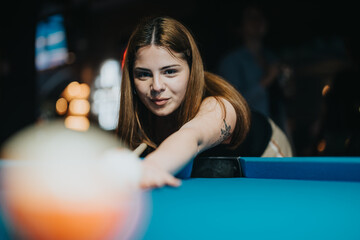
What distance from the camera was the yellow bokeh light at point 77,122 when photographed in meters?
9.88

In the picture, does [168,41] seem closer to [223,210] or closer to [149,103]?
[149,103]

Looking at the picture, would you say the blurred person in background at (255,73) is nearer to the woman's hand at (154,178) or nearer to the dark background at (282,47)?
the dark background at (282,47)

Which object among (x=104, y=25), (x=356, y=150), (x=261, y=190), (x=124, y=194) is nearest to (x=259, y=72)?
(x=356, y=150)

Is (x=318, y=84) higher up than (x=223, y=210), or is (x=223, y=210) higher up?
(x=223, y=210)

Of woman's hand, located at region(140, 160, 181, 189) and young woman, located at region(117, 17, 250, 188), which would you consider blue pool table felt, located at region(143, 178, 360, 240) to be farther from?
young woman, located at region(117, 17, 250, 188)

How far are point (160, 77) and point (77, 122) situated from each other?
9.24 meters

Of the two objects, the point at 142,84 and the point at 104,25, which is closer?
the point at 142,84

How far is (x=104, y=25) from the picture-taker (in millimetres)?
9523

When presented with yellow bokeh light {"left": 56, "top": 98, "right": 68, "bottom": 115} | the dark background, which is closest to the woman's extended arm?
the dark background

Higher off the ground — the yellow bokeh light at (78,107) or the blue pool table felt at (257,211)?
the blue pool table felt at (257,211)

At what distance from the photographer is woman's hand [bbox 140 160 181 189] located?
949 mm

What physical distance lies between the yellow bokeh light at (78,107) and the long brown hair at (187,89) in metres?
8.91

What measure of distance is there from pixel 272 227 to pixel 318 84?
7.31 m

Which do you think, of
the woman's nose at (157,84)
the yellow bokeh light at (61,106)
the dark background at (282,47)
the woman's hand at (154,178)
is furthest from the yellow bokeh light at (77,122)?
the woman's hand at (154,178)
